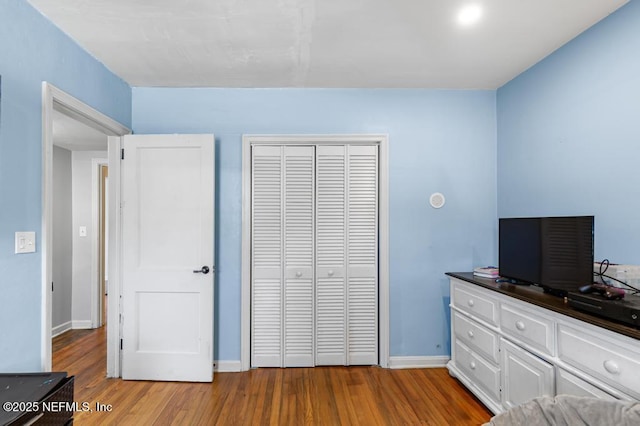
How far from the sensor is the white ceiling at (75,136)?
3.11 m

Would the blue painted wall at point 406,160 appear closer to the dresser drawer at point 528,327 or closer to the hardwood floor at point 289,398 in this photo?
the hardwood floor at point 289,398

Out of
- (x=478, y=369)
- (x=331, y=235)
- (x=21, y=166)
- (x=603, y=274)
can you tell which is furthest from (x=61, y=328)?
(x=603, y=274)

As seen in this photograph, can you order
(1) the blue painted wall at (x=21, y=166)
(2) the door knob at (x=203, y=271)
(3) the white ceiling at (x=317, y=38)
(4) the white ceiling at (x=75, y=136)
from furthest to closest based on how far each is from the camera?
(4) the white ceiling at (x=75, y=136)
(2) the door knob at (x=203, y=271)
(3) the white ceiling at (x=317, y=38)
(1) the blue painted wall at (x=21, y=166)

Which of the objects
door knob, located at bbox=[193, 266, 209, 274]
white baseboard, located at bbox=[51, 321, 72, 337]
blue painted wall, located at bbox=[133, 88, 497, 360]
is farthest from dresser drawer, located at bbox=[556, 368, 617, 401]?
white baseboard, located at bbox=[51, 321, 72, 337]

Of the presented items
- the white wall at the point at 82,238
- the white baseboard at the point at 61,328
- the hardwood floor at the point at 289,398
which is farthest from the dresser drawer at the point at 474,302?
the white baseboard at the point at 61,328

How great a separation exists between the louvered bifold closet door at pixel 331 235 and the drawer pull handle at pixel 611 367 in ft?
6.15

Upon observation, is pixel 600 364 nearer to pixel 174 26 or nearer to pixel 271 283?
pixel 271 283

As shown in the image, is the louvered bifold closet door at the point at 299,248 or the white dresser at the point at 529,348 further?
the louvered bifold closet door at the point at 299,248

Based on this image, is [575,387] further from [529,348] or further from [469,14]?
[469,14]

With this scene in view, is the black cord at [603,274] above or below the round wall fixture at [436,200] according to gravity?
below

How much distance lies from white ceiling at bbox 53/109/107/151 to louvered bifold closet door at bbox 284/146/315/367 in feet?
6.77

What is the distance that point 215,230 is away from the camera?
2924mm

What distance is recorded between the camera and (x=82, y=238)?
14.0 feet

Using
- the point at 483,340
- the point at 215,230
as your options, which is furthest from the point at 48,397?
the point at 483,340
